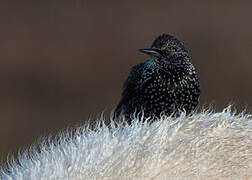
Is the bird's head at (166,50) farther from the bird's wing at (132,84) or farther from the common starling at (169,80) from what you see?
the bird's wing at (132,84)

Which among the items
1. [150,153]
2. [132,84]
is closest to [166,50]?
[132,84]

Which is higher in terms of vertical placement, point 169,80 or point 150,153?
point 169,80

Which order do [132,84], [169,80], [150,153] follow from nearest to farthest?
[150,153], [169,80], [132,84]

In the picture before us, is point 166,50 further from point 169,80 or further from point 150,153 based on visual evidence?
point 150,153

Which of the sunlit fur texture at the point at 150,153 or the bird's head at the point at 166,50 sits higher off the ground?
the bird's head at the point at 166,50

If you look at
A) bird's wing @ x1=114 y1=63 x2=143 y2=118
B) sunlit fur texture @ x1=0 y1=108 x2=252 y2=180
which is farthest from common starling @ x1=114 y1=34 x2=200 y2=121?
sunlit fur texture @ x1=0 y1=108 x2=252 y2=180

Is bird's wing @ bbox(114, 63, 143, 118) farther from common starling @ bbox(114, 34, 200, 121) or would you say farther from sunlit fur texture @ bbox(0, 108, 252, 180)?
sunlit fur texture @ bbox(0, 108, 252, 180)

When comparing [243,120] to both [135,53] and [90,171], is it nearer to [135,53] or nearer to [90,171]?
[90,171]

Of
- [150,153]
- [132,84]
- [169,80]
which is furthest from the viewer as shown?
[132,84]

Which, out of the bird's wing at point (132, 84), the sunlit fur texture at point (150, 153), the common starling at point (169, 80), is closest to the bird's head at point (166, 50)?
the common starling at point (169, 80)

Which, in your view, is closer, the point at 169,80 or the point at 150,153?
the point at 150,153
